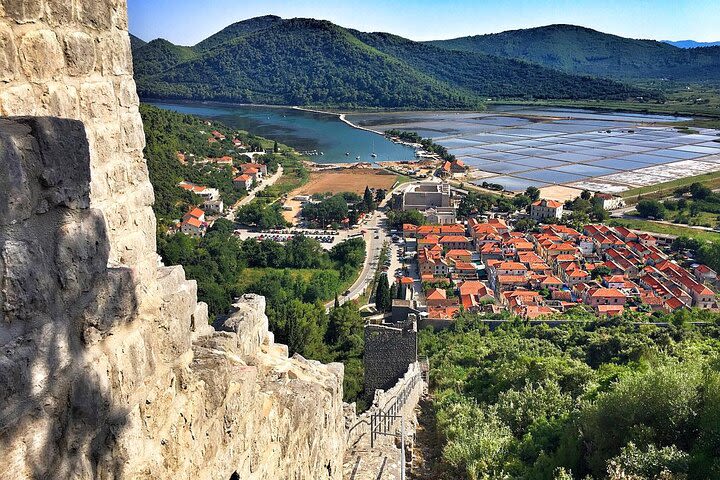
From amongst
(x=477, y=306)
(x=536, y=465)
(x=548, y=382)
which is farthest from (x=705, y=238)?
(x=536, y=465)

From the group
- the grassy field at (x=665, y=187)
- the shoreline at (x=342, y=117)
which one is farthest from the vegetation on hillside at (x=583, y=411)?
the shoreline at (x=342, y=117)

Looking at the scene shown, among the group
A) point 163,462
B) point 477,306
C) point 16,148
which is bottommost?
point 477,306

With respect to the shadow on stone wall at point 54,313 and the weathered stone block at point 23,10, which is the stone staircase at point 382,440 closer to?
the shadow on stone wall at point 54,313

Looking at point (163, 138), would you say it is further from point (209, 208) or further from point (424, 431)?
point (424, 431)

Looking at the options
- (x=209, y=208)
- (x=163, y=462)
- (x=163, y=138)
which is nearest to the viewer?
(x=163, y=462)

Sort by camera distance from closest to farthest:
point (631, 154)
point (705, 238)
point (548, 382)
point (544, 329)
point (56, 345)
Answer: point (56, 345) → point (548, 382) → point (544, 329) → point (705, 238) → point (631, 154)

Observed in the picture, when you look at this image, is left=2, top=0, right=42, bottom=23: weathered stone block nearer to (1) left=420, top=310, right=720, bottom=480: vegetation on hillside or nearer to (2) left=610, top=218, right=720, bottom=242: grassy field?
(1) left=420, top=310, right=720, bottom=480: vegetation on hillside
